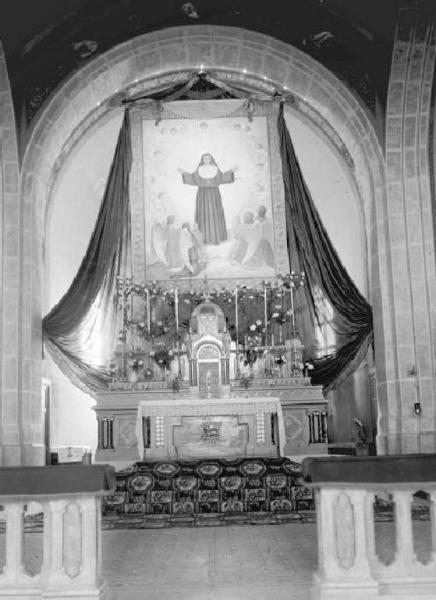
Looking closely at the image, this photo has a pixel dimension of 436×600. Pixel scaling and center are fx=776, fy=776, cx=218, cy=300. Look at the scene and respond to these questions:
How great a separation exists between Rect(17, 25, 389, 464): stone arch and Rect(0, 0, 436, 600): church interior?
1.7 inches

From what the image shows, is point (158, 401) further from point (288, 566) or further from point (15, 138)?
point (288, 566)

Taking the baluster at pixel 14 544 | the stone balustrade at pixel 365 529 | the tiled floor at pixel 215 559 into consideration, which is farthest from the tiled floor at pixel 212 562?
the baluster at pixel 14 544

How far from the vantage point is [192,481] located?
9367 millimetres

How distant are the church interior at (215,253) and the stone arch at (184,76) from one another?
1.7 inches

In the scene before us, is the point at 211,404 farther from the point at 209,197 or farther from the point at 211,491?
the point at 209,197

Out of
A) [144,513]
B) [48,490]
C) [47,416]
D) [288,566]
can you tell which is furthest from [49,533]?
[47,416]

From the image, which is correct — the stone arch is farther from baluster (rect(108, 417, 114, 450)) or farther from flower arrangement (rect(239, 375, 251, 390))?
flower arrangement (rect(239, 375, 251, 390))

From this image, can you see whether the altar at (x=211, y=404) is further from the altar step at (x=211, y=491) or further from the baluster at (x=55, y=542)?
the baluster at (x=55, y=542)

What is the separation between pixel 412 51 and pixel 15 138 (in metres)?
6.03

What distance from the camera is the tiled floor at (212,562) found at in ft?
16.0

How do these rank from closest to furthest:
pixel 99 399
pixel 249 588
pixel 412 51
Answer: pixel 249 588
pixel 412 51
pixel 99 399

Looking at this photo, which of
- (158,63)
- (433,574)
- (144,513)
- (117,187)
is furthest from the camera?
(117,187)

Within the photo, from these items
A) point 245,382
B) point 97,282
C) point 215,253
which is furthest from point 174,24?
point 245,382

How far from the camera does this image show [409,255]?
11555mm
